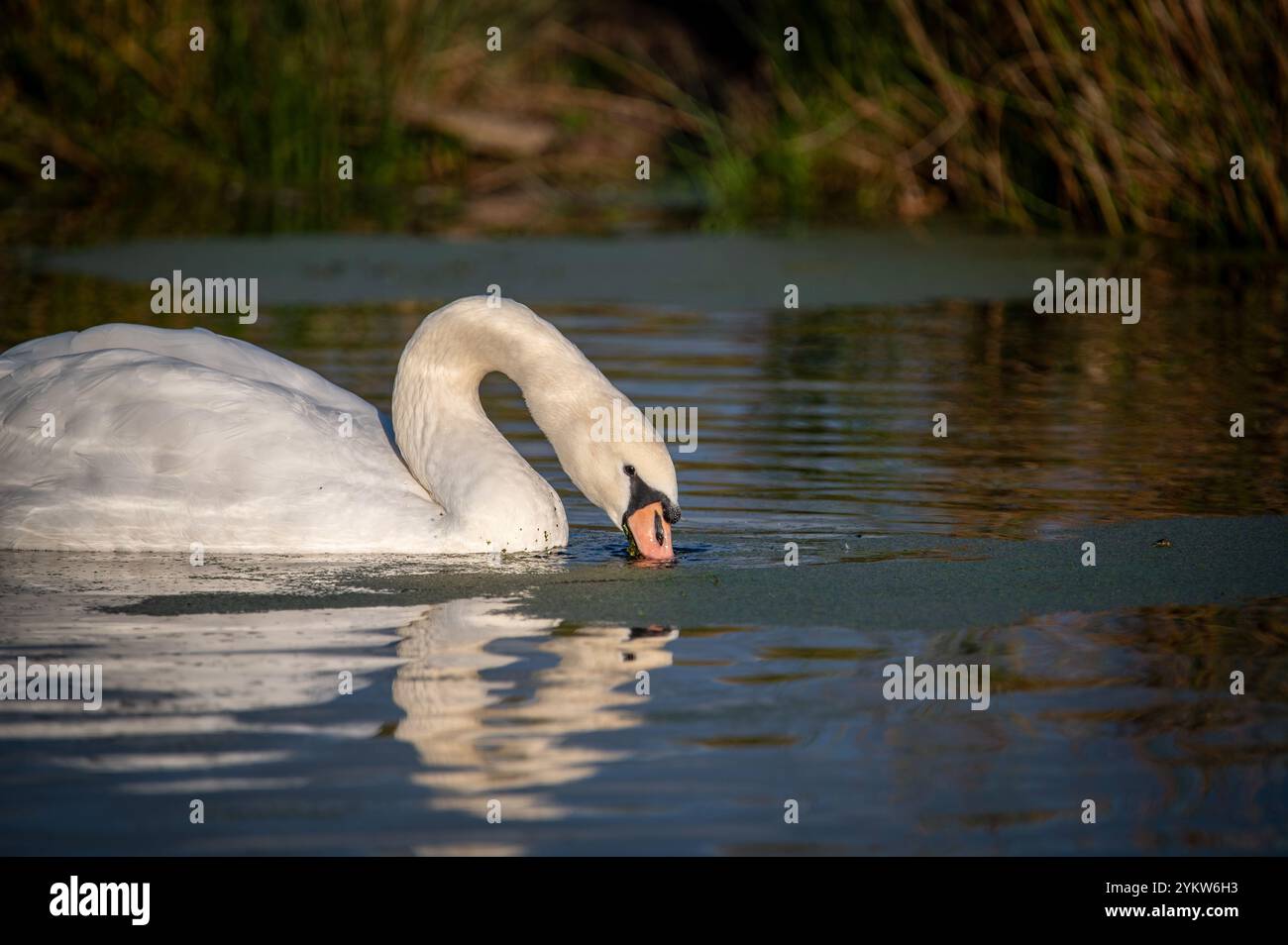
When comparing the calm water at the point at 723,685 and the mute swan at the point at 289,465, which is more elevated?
the mute swan at the point at 289,465

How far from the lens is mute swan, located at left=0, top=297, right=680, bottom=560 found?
6.43 metres

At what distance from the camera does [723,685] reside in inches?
201

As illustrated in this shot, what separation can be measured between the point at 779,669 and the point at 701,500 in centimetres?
236

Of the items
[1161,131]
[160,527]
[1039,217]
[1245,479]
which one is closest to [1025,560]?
[1245,479]

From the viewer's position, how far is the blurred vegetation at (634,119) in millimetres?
14555

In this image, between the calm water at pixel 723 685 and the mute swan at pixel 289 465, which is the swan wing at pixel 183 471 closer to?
the mute swan at pixel 289 465

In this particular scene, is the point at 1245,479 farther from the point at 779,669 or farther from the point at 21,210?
the point at 21,210

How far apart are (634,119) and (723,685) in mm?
19540
